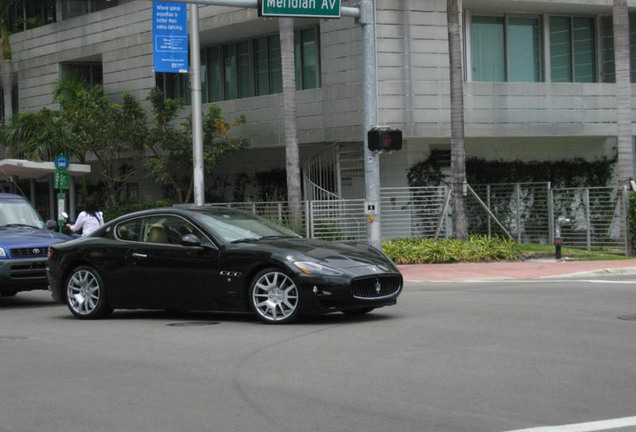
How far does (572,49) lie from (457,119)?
7.27 meters

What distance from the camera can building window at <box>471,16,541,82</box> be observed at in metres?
28.5

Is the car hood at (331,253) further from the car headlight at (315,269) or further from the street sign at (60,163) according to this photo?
the street sign at (60,163)

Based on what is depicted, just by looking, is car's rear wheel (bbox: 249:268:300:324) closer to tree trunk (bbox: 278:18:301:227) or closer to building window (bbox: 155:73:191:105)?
tree trunk (bbox: 278:18:301:227)

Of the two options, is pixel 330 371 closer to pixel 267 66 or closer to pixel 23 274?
pixel 23 274

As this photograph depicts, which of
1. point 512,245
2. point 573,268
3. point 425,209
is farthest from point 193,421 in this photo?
point 425,209

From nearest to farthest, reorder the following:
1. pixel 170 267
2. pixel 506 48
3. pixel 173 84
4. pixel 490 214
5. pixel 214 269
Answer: pixel 214 269
pixel 170 267
pixel 490 214
pixel 506 48
pixel 173 84

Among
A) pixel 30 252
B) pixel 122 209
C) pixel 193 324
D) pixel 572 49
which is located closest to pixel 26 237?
pixel 30 252

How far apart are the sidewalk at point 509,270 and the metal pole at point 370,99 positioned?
1.40m

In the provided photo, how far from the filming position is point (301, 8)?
1803cm

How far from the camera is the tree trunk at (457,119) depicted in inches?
951

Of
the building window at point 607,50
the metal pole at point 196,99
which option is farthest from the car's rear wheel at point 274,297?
the building window at point 607,50

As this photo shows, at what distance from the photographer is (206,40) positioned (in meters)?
31.6

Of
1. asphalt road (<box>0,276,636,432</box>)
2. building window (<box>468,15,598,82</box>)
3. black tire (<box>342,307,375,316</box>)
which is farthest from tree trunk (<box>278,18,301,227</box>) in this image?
black tire (<box>342,307,375,316</box>)

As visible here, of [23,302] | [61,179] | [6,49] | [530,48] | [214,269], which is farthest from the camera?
[6,49]
